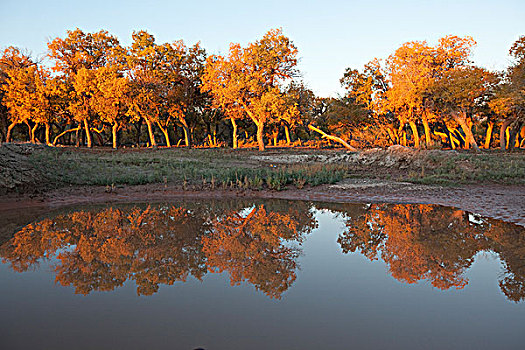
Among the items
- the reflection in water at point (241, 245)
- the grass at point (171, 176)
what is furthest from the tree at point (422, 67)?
the reflection in water at point (241, 245)

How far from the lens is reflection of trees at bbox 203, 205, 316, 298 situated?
517 centimetres

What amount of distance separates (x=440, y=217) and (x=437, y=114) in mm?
31735

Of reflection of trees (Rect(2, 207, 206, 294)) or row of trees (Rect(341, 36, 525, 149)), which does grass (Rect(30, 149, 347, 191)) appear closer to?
reflection of trees (Rect(2, 207, 206, 294))

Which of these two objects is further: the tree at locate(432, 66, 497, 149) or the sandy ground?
the tree at locate(432, 66, 497, 149)

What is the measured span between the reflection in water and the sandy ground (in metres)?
1.71

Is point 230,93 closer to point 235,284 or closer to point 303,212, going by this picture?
point 303,212

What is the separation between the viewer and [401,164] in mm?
20500

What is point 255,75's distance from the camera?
32.8 m

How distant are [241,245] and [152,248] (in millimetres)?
1737

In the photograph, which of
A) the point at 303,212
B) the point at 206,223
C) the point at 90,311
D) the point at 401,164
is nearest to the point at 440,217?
the point at 303,212

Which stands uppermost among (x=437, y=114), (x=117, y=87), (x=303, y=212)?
(x=117, y=87)

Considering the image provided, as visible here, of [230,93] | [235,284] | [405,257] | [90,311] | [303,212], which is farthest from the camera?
[230,93]

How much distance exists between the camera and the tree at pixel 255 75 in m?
32.2

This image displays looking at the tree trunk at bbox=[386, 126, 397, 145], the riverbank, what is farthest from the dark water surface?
the tree trunk at bbox=[386, 126, 397, 145]
